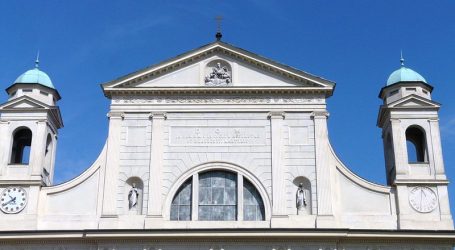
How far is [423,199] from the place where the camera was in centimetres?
2405

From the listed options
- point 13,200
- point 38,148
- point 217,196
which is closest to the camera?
point 13,200

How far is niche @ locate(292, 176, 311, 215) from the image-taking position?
78.9 feet

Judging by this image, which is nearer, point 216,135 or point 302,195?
point 302,195

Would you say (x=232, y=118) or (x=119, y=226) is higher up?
(x=232, y=118)

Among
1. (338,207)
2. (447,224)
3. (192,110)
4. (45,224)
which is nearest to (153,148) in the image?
(192,110)

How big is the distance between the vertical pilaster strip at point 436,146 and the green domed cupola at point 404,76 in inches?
67.5

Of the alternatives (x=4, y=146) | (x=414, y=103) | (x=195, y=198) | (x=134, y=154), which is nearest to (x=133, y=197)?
(x=134, y=154)

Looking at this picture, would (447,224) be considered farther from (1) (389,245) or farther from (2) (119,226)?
(2) (119,226)

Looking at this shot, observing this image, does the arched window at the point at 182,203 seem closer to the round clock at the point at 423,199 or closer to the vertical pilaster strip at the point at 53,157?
the vertical pilaster strip at the point at 53,157

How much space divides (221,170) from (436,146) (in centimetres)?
731

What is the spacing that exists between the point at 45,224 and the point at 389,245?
1114 cm

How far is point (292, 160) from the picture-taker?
81.3ft

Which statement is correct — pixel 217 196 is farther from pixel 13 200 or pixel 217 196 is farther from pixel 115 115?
pixel 13 200

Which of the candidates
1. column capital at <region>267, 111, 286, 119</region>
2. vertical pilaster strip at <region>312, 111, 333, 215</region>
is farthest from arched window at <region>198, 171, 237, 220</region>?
vertical pilaster strip at <region>312, 111, 333, 215</region>
